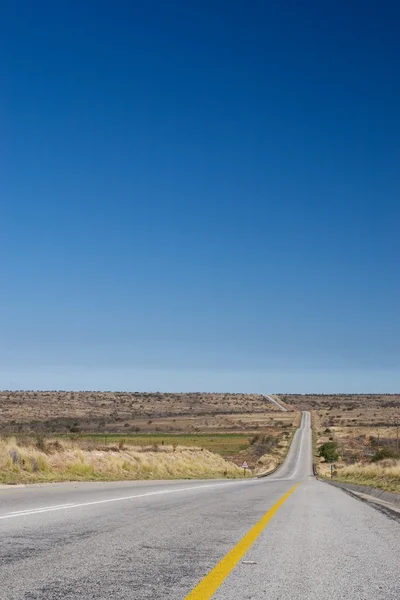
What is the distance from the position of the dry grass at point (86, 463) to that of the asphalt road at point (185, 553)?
12662 mm

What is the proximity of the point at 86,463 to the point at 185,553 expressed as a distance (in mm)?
25891

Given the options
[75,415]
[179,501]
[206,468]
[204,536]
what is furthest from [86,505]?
[75,415]

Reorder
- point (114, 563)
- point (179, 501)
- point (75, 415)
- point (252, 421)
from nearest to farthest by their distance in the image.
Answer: point (114, 563) → point (179, 501) → point (75, 415) → point (252, 421)

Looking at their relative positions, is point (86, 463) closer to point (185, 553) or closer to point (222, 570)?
point (185, 553)

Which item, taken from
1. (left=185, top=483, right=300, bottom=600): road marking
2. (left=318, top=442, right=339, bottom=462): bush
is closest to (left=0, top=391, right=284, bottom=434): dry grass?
(left=318, top=442, right=339, bottom=462): bush

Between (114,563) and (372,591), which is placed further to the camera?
(114,563)

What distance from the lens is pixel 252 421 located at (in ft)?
550

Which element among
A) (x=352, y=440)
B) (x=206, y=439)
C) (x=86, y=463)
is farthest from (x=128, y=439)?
(x=86, y=463)

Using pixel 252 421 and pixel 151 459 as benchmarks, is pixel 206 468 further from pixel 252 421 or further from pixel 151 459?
pixel 252 421

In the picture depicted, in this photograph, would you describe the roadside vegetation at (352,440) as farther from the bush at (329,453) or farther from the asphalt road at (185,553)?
the asphalt road at (185,553)

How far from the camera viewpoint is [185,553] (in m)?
7.54

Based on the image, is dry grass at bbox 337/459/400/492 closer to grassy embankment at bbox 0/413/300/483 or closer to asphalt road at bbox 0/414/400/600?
asphalt road at bbox 0/414/400/600

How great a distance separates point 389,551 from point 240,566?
7.52ft

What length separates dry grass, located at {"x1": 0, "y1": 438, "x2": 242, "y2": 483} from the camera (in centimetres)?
2558
